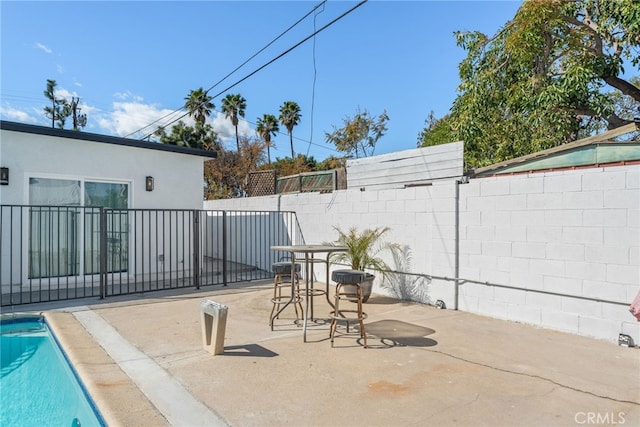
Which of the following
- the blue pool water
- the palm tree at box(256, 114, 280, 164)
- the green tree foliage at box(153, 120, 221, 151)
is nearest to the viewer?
the blue pool water

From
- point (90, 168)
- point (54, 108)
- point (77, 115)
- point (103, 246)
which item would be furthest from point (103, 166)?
point (54, 108)

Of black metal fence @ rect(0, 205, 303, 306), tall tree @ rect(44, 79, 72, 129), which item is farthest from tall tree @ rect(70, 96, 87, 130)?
black metal fence @ rect(0, 205, 303, 306)

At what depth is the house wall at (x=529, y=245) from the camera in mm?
4176

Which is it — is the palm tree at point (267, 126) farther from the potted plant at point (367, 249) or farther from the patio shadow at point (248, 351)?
the patio shadow at point (248, 351)

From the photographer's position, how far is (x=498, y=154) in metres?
10.1

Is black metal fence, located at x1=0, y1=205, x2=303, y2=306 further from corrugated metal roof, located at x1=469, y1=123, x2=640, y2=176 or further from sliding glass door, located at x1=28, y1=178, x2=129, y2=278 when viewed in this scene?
Answer: corrugated metal roof, located at x1=469, y1=123, x2=640, y2=176

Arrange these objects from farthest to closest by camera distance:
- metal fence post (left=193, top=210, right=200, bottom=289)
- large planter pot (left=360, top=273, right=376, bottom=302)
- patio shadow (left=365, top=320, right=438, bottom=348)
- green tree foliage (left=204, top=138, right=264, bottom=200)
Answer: green tree foliage (left=204, top=138, right=264, bottom=200) → metal fence post (left=193, top=210, right=200, bottom=289) → large planter pot (left=360, top=273, right=376, bottom=302) → patio shadow (left=365, top=320, right=438, bottom=348)

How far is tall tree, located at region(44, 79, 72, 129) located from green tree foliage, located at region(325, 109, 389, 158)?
66.7 ft

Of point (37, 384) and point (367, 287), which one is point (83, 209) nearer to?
point (37, 384)

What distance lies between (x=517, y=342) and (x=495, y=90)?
7081mm

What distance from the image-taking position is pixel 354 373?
336 centimetres

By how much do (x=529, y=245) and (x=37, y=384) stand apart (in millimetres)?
6093

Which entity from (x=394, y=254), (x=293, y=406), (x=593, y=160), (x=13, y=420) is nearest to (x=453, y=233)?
(x=394, y=254)

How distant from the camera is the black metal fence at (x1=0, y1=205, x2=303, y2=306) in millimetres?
6711
